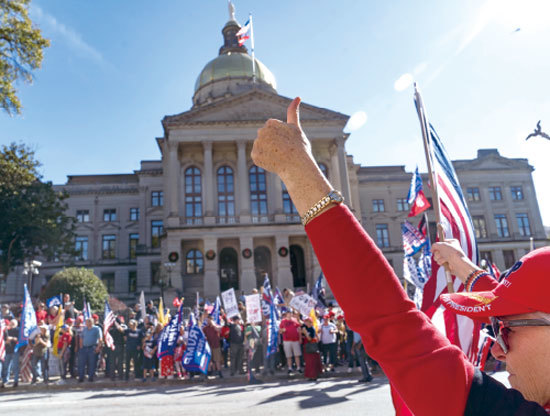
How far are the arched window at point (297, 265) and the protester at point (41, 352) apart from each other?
29825 mm

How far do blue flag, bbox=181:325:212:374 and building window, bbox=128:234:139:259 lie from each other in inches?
1625

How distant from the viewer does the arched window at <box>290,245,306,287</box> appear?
41469mm

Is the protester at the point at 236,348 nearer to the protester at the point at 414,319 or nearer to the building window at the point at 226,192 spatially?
the protester at the point at 414,319

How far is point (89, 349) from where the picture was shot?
12656 millimetres

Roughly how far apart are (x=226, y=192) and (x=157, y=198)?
1385cm

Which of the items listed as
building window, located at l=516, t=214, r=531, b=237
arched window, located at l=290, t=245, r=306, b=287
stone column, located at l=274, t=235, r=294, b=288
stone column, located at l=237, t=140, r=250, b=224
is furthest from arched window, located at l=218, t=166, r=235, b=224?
building window, located at l=516, t=214, r=531, b=237

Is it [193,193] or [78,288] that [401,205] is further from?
[78,288]

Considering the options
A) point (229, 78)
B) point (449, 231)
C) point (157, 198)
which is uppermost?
point (229, 78)

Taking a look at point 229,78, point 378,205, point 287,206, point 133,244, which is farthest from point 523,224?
point 133,244

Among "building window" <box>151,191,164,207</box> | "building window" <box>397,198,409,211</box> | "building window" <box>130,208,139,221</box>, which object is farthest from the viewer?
"building window" <box>130,208,139,221</box>

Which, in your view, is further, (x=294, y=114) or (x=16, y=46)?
(x=16, y=46)

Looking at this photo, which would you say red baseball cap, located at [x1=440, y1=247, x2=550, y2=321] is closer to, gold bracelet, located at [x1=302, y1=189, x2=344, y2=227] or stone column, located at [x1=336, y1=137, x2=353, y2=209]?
gold bracelet, located at [x1=302, y1=189, x2=344, y2=227]

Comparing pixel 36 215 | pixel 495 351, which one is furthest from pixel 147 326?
pixel 36 215

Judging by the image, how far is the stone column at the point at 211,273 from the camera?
36188 mm
